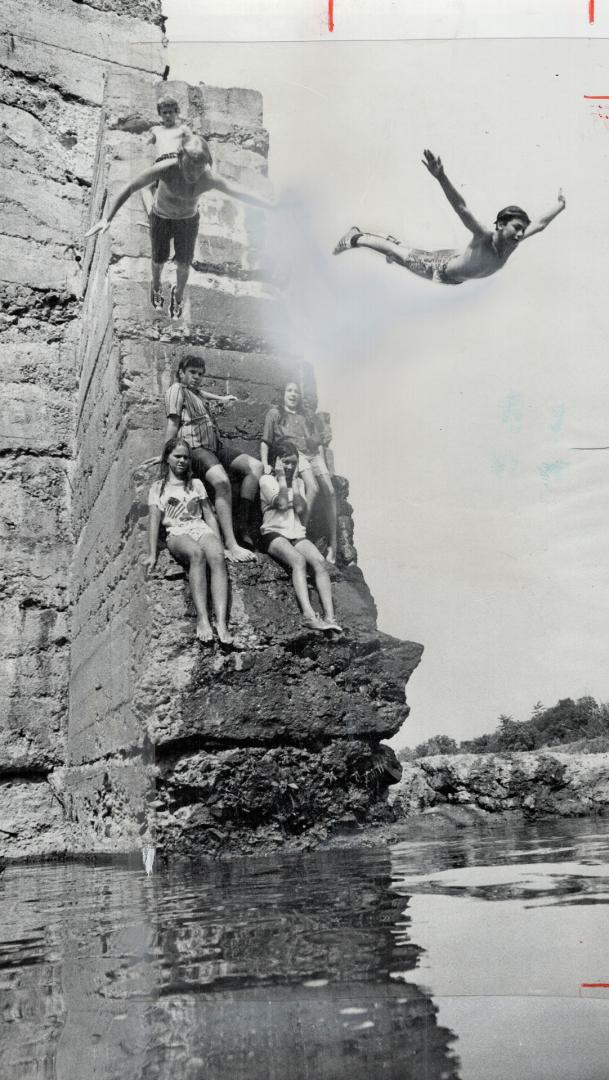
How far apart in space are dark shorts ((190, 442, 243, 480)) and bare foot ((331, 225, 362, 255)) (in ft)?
3.51

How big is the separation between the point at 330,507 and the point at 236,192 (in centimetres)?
156

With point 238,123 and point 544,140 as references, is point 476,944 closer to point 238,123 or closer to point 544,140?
point 544,140

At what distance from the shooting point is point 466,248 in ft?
10.8

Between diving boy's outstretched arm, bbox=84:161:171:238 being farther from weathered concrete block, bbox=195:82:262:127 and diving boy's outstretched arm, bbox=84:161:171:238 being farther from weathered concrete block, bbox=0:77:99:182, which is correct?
weathered concrete block, bbox=0:77:99:182

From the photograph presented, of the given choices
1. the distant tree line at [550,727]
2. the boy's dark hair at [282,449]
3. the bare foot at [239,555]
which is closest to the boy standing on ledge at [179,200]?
the boy's dark hair at [282,449]

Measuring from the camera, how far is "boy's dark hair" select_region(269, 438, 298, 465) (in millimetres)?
4160

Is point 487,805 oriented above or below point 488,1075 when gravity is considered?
above

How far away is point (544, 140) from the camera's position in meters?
3.10

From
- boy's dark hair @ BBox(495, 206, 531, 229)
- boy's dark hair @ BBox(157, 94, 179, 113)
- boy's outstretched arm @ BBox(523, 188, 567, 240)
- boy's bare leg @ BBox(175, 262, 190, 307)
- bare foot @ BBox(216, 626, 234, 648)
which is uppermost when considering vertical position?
boy's dark hair @ BBox(157, 94, 179, 113)

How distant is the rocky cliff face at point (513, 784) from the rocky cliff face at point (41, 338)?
1987 mm

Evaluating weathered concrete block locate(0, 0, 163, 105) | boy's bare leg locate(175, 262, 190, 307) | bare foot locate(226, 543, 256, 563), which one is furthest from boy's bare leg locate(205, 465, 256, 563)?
weathered concrete block locate(0, 0, 163, 105)

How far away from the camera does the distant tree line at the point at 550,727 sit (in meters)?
3.40

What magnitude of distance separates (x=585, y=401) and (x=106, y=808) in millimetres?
2717

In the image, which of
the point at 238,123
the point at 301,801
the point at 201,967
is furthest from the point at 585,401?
the point at 238,123
